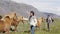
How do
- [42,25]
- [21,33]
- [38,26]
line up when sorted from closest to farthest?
[21,33]
[38,26]
[42,25]

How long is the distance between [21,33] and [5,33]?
5.29ft

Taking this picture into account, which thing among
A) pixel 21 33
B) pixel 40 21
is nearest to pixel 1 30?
pixel 21 33

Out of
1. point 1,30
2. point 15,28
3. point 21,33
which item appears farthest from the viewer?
point 15,28

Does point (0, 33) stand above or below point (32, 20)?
below

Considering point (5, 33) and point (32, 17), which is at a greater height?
point (32, 17)

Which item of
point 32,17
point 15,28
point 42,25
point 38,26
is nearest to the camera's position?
point 32,17

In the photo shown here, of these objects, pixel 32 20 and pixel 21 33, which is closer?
pixel 32 20

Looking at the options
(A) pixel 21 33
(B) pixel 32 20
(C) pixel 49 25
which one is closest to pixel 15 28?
(A) pixel 21 33

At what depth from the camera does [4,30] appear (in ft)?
42.0

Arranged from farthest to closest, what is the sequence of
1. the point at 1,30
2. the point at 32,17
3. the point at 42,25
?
1. the point at 42,25
2. the point at 1,30
3. the point at 32,17

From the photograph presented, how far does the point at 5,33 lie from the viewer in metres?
13.1

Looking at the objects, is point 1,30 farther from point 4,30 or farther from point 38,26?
point 38,26

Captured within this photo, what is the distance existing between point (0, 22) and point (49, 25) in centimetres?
644

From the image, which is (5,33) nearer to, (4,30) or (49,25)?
(4,30)
